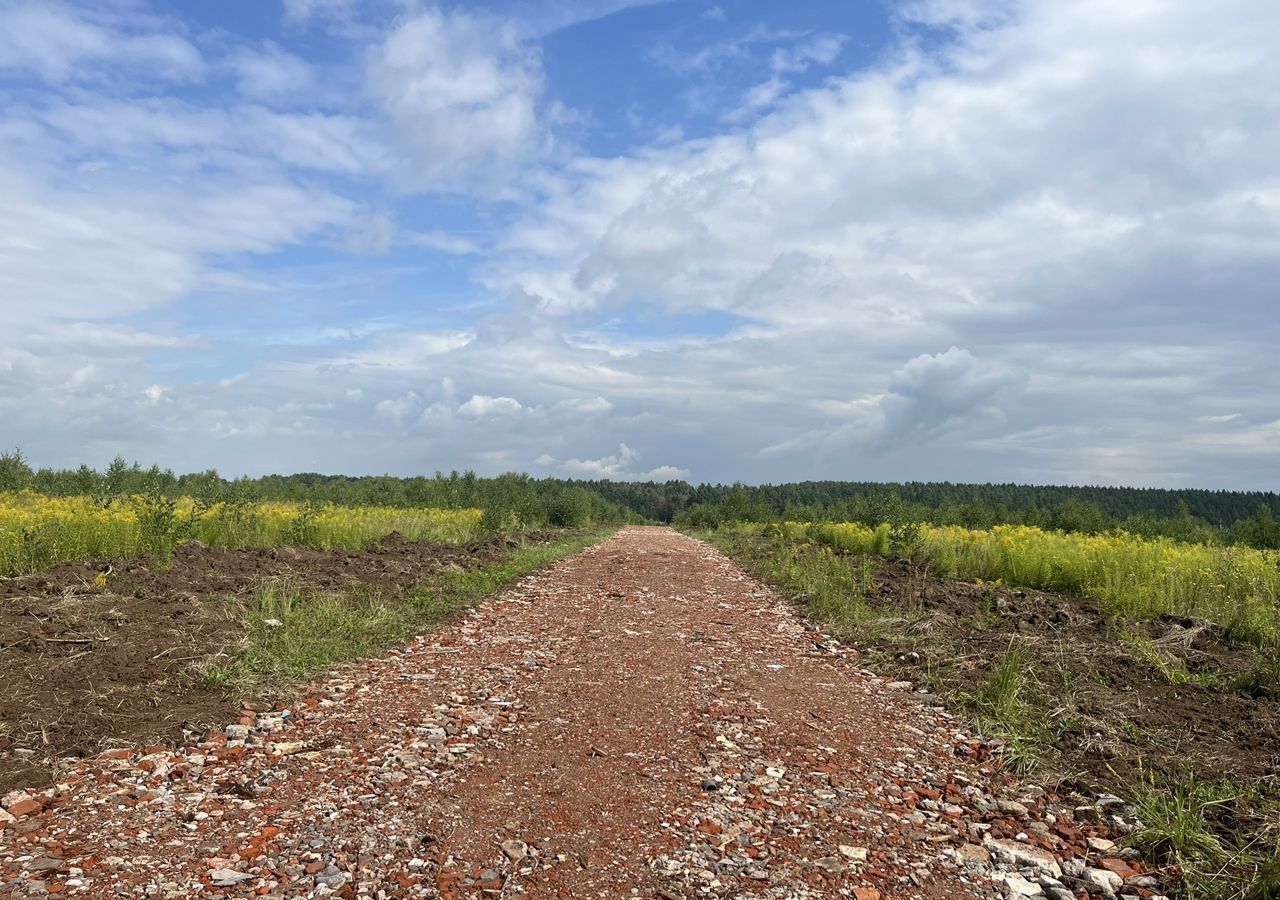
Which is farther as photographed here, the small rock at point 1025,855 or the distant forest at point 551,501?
the distant forest at point 551,501

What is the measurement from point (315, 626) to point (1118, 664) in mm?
9238

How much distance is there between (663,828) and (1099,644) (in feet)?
24.2

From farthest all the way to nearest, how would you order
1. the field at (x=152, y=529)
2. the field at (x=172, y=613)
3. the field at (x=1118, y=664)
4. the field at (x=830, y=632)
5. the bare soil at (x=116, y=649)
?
the field at (x=152, y=529) < the field at (x=172, y=613) < the bare soil at (x=116, y=649) < the field at (x=830, y=632) < the field at (x=1118, y=664)

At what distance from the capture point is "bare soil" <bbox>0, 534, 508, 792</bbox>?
5418 millimetres

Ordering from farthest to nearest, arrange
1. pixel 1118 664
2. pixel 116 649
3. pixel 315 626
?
pixel 315 626 < pixel 1118 664 < pixel 116 649

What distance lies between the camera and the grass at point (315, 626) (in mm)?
6984

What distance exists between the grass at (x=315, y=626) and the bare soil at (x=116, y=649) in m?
0.24

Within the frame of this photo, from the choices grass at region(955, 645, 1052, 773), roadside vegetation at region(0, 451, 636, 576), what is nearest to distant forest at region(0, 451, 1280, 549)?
roadside vegetation at region(0, 451, 636, 576)

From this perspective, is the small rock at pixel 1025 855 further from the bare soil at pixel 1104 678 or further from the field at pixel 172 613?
the field at pixel 172 613

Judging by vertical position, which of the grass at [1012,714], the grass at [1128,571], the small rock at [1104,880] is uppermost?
the grass at [1128,571]

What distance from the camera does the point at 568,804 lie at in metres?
4.48

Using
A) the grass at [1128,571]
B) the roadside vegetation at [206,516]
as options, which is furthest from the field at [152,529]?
the grass at [1128,571]

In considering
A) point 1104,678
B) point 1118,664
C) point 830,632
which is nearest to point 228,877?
point 1104,678

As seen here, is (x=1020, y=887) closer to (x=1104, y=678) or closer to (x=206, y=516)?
(x=1104, y=678)
